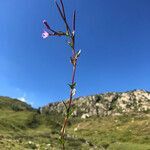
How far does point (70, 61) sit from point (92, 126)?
7678 inches

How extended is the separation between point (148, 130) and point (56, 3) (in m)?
158

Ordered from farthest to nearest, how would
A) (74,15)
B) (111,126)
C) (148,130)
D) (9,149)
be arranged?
(111,126) → (148,130) → (9,149) → (74,15)

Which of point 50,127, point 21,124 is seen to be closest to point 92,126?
point 50,127

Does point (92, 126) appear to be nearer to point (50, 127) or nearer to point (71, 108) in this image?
point (50, 127)

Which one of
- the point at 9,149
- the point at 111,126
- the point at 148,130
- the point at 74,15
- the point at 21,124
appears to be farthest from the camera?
the point at 111,126

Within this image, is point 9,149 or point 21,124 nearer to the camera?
point 9,149

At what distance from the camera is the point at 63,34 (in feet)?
9.05

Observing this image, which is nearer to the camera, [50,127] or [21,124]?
[21,124]

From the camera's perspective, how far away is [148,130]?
156m

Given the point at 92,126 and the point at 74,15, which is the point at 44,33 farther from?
the point at 92,126

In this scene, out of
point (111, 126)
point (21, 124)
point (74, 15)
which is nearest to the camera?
point (74, 15)

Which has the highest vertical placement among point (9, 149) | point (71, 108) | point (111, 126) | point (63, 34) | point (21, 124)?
→ point (111, 126)

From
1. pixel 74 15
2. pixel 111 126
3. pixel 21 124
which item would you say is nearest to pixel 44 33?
pixel 74 15

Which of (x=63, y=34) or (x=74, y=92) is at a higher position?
(x=63, y=34)
